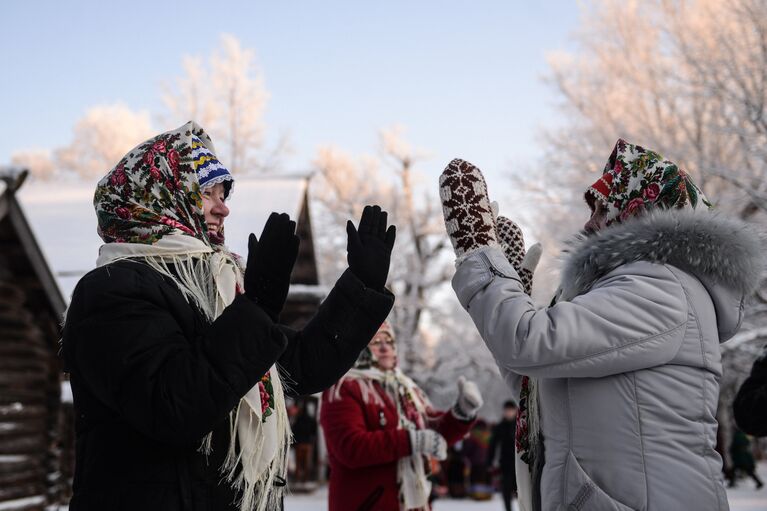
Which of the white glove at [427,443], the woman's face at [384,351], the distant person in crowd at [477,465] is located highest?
the woman's face at [384,351]

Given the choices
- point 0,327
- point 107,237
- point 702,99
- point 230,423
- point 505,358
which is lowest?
point 0,327

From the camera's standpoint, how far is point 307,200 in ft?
50.0

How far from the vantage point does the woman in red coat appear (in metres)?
4.13

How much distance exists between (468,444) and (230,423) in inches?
657

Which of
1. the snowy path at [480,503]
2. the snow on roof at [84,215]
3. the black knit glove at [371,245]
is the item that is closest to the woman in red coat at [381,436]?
the black knit glove at [371,245]

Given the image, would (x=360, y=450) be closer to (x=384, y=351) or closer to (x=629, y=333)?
(x=384, y=351)

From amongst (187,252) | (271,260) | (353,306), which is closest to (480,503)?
(353,306)

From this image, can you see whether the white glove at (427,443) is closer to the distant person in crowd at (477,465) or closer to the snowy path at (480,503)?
the snowy path at (480,503)

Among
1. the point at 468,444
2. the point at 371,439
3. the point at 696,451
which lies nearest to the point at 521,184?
the point at 468,444

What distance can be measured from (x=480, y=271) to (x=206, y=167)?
2.89ft

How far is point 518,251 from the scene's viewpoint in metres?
2.83

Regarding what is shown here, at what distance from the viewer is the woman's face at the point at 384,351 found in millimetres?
4676

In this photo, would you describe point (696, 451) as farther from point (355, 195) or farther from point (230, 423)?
point (355, 195)

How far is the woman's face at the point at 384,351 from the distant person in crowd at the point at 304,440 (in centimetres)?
1232
